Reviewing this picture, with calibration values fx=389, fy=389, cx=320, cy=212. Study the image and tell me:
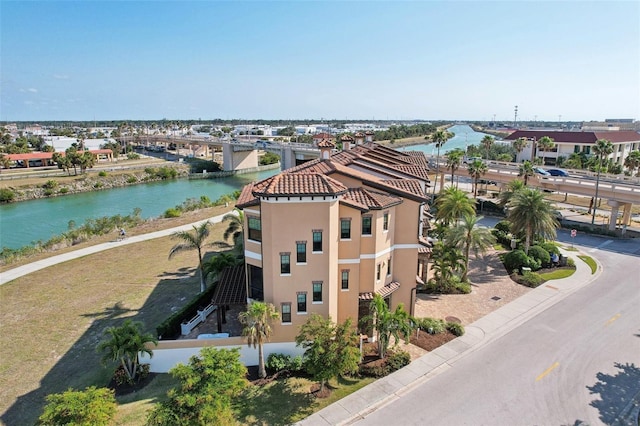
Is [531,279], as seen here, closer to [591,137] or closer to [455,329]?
[455,329]

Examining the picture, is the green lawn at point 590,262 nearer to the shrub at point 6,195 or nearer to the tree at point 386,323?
the tree at point 386,323

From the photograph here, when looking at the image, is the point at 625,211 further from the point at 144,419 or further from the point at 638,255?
the point at 144,419

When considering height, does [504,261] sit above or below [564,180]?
below

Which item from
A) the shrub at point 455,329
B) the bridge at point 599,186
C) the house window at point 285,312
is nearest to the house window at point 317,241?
the house window at point 285,312

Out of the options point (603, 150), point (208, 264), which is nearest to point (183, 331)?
point (208, 264)

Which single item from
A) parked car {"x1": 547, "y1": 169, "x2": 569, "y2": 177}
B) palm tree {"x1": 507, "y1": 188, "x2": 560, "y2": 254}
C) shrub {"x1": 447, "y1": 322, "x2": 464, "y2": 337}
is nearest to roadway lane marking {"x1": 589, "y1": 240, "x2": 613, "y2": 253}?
palm tree {"x1": 507, "y1": 188, "x2": 560, "y2": 254}

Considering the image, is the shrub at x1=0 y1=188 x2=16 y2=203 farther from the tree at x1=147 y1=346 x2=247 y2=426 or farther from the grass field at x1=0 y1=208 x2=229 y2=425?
the tree at x1=147 y1=346 x2=247 y2=426
